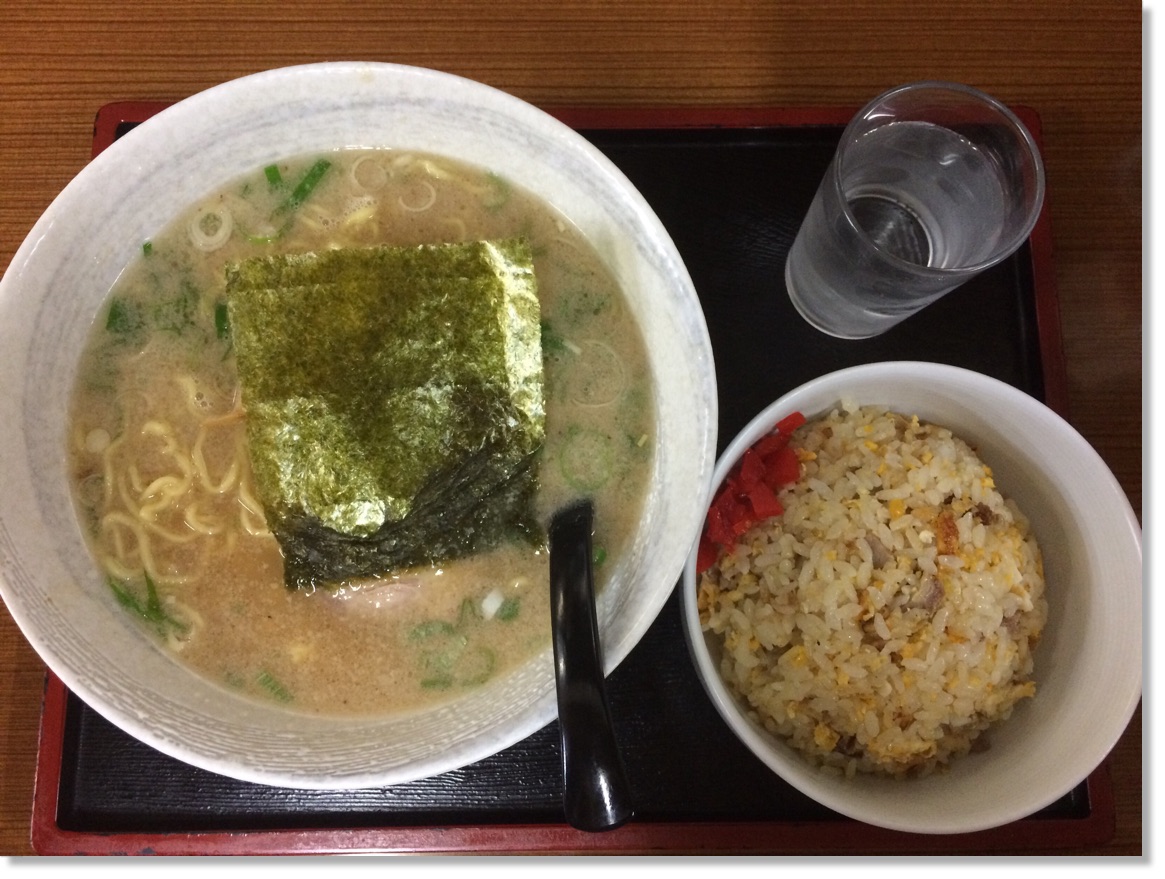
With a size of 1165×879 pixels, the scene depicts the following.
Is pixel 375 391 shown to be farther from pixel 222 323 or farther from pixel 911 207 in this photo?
pixel 911 207

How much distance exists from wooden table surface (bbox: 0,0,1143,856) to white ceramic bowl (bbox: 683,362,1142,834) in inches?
12.2

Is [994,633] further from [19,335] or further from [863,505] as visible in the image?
[19,335]

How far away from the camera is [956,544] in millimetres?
1309

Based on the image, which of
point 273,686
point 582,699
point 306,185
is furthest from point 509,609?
point 306,185

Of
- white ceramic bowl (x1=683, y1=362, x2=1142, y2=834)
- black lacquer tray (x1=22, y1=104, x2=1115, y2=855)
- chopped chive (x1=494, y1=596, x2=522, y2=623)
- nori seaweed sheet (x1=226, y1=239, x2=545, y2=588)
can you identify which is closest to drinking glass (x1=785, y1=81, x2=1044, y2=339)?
white ceramic bowl (x1=683, y1=362, x2=1142, y2=834)

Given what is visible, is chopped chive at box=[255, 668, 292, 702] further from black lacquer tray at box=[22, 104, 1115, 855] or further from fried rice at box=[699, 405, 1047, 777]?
fried rice at box=[699, 405, 1047, 777]

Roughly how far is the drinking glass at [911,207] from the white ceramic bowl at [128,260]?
1.21 ft

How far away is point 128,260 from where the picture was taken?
1258 millimetres

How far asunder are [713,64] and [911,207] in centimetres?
50

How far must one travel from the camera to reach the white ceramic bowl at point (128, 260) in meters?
1.07

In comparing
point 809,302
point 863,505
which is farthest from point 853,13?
point 863,505

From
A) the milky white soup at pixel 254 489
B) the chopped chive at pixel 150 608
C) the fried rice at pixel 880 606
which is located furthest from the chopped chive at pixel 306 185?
the fried rice at pixel 880 606

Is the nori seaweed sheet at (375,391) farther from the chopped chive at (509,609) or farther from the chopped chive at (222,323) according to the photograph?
the chopped chive at (509,609)

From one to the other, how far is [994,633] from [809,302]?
2.17 ft
